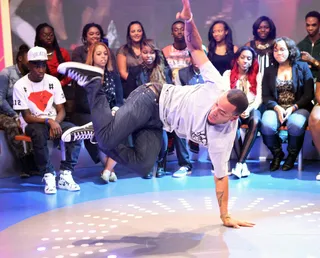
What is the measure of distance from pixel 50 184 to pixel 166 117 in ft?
6.70

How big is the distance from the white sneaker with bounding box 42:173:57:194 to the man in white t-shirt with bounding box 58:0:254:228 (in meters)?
1.73

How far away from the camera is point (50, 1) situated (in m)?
7.11

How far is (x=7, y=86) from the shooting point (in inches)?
233

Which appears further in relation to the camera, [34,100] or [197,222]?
[34,100]

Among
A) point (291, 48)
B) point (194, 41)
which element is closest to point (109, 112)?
point (194, 41)

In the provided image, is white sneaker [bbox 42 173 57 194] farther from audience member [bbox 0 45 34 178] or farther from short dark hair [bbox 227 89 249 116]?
short dark hair [bbox 227 89 249 116]

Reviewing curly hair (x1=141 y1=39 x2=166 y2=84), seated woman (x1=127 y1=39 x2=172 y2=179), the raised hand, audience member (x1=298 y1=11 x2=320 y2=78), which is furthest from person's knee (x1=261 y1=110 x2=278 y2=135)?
the raised hand

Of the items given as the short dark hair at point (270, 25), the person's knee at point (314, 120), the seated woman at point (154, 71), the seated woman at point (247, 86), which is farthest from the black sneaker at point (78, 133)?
the short dark hair at point (270, 25)

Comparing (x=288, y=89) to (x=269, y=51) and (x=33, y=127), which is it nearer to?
(x=269, y=51)

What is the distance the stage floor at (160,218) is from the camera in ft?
11.5

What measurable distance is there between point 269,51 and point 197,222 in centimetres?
292

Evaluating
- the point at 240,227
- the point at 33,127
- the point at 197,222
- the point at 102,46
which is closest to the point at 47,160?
the point at 33,127

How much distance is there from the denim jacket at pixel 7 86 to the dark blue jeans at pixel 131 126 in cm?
258

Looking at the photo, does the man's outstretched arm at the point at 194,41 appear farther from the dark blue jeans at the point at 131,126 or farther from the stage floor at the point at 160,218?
the stage floor at the point at 160,218
